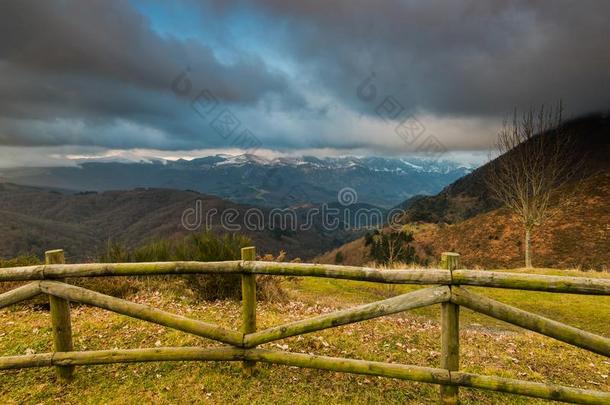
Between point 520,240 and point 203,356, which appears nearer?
point 203,356

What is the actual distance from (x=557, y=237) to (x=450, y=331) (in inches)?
1816

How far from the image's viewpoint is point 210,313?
8758 millimetres

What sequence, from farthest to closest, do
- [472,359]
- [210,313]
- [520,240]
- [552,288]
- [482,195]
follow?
1. [482,195]
2. [520,240]
3. [210,313]
4. [472,359]
5. [552,288]

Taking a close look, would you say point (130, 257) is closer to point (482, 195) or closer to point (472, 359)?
point (472, 359)

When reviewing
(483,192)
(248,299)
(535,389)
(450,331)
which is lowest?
(483,192)

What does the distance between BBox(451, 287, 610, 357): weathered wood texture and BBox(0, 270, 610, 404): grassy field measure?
1.54m

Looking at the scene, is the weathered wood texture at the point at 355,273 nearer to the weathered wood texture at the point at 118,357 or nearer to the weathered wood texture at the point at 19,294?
the weathered wood texture at the point at 118,357

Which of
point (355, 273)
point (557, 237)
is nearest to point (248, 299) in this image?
point (355, 273)

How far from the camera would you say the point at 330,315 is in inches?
190

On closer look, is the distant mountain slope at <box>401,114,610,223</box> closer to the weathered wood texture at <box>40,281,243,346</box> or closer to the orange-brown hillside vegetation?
the orange-brown hillside vegetation

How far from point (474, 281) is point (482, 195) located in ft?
437

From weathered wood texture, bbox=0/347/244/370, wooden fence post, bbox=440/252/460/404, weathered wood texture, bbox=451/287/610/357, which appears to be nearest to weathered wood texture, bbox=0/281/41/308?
weathered wood texture, bbox=0/347/244/370

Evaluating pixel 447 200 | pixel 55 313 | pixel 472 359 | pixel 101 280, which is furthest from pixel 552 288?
pixel 447 200

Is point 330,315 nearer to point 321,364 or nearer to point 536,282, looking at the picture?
point 321,364
